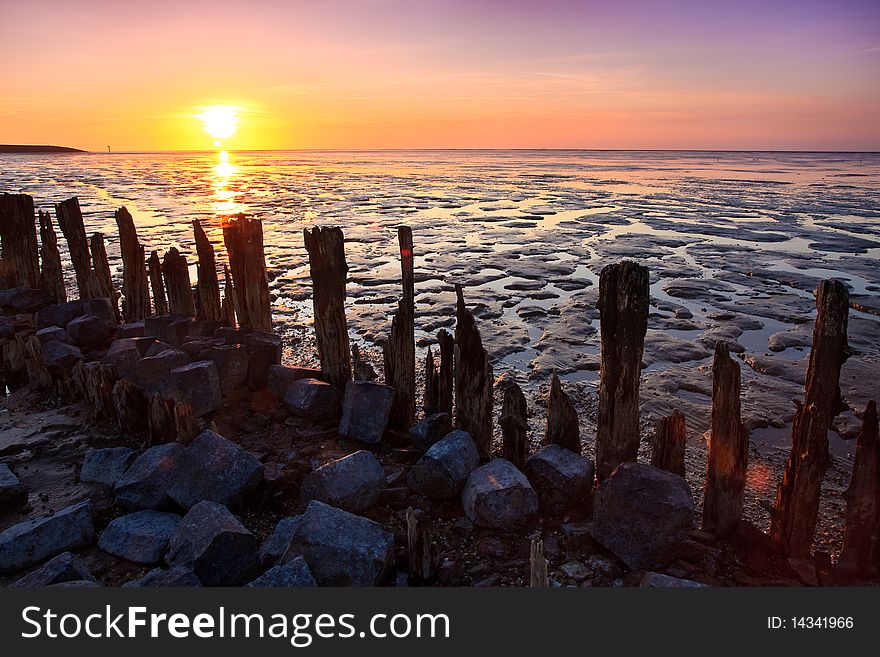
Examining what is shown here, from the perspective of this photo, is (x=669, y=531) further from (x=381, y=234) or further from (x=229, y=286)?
(x=381, y=234)

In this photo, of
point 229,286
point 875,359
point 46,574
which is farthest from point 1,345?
point 875,359

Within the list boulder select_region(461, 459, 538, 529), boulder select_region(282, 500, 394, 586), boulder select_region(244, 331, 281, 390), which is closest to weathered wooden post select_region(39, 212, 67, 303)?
boulder select_region(244, 331, 281, 390)

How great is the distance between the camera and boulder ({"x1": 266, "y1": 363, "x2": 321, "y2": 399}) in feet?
Answer: 21.6

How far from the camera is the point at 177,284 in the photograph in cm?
797

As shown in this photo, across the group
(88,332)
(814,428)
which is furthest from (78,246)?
(814,428)

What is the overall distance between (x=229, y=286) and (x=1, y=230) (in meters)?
6.68

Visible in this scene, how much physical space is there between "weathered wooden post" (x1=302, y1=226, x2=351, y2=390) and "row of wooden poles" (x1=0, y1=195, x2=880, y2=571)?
13mm

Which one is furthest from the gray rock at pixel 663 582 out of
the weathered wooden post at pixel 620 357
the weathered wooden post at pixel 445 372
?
the weathered wooden post at pixel 445 372

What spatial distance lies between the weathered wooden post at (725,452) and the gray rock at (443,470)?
6.61 ft

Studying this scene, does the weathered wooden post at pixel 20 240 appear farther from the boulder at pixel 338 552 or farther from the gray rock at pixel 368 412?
the boulder at pixel 338 552

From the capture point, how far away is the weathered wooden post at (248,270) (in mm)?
7020

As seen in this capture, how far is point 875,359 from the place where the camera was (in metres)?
8.18

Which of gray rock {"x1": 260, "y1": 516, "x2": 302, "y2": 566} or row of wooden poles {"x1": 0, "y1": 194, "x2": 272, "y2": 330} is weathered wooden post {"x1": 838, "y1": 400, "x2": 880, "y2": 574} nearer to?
gray rock {"x1": 260, "y1": 516, "x2": 302, "y2": 566}

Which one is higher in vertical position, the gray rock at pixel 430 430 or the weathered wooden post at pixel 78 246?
the weathered wooden post at pixel 78 246
